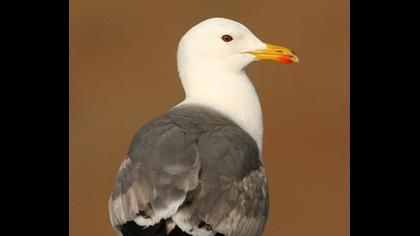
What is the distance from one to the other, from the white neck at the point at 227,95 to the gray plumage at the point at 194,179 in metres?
0.27

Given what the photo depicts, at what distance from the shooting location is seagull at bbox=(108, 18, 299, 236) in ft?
17.4

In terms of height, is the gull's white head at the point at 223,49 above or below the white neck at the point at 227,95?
above

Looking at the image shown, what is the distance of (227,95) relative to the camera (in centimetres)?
631

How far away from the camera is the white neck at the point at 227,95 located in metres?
6.26

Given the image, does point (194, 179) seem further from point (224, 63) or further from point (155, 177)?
point (224, 63)

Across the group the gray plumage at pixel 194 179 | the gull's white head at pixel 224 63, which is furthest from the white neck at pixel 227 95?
the gray plumage at pixel 194 179

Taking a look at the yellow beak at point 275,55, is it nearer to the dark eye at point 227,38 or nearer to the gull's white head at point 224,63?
the gull's white head at point 224,63

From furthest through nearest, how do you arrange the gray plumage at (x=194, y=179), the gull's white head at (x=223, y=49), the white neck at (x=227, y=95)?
the gull's white head at (x=223, y=49), the white neck at (x=227, y=95), the gray plumage at (x=194, y=179)

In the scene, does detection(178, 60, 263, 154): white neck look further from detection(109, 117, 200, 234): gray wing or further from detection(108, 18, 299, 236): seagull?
detection(109, 117, 200, 234): gray wing

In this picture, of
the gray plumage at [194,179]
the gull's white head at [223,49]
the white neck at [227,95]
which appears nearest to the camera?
the gray plumage at [194,179]

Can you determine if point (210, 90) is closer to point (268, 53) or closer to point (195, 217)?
point (268, 53)

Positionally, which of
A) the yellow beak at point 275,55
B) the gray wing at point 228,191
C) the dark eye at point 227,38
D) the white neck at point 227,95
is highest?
the dark eye at point 227,38

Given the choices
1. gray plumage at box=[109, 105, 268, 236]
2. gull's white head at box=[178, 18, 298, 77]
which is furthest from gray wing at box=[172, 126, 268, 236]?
gull's white head at box=[178, 18, 298, 77]

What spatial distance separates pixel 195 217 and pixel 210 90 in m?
1.26
